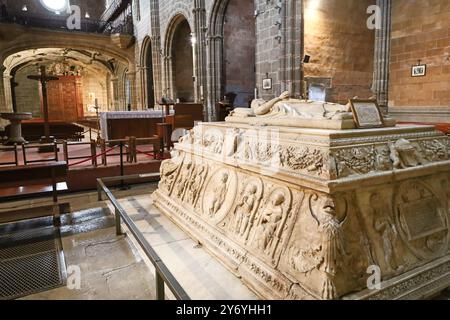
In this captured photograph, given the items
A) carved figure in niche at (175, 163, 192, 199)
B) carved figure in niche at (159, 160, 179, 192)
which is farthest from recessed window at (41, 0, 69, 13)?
carved figure in niche at (175, 163, 192, 199)

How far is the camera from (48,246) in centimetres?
308

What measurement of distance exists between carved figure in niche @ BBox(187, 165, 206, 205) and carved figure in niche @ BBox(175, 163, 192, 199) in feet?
0.48

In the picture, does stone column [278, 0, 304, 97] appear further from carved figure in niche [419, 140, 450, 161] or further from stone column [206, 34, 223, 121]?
carved figure in niche [419, 140, 450, 161]

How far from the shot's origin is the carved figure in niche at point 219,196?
2.98 metres

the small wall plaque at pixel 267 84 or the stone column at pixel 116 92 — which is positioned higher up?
the stone column at pixel 116 92

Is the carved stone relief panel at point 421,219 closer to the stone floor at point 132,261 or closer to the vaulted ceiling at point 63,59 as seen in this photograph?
the stone floor at point 132,261

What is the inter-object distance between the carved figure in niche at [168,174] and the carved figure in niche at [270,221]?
6.15ft

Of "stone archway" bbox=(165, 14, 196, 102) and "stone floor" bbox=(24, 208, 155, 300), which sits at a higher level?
"stone archway" bbox=(165, 14, 196, 102)

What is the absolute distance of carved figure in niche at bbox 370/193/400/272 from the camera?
81.8 inches

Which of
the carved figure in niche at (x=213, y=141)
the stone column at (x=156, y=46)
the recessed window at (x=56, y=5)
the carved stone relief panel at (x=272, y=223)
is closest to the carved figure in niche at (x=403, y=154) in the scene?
the carved stone relief panel at (x=272, y=223)

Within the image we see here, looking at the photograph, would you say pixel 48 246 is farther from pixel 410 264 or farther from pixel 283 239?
pixel 410 264

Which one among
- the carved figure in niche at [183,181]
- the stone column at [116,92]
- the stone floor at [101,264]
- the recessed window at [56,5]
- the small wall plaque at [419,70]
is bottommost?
the stone floor at [101,264]

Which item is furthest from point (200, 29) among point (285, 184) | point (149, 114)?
point (285, 184)

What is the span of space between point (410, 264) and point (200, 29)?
8975mm
